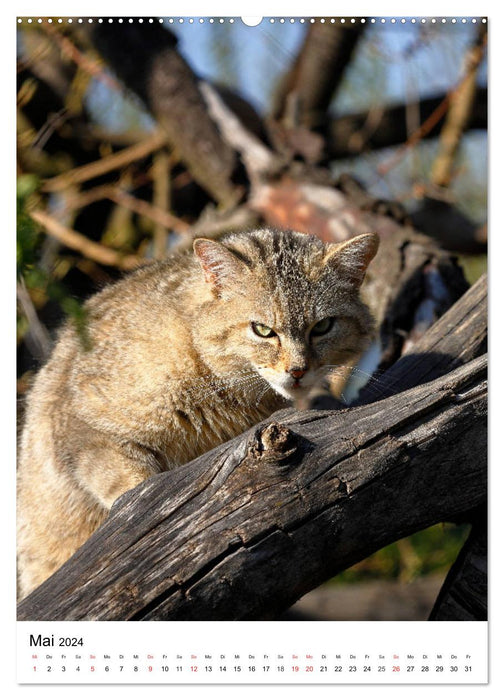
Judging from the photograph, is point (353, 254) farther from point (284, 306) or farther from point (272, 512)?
point (272, 512)

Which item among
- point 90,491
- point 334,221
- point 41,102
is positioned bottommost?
point 90,491

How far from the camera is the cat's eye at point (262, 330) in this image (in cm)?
285

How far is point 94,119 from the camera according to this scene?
5.61 m

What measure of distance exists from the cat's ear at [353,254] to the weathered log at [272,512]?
664 mm

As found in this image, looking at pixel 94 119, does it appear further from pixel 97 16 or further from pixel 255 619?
pixel 255 619

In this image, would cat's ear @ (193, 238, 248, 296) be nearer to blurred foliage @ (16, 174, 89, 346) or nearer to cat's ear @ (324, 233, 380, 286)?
cat's ear @ (324, 233, 380, 286)

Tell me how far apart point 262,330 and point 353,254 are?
51 cm

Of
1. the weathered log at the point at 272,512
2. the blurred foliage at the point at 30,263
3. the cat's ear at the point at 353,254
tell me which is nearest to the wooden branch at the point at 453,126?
the cat's ear at the point at 353,254

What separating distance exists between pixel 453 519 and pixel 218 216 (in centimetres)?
316

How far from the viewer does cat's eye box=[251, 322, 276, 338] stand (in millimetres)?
2854

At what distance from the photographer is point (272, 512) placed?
7.77ft

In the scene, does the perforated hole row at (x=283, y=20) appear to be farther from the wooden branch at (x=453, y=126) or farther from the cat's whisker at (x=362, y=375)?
the wooden branch at (x=453, y=126)

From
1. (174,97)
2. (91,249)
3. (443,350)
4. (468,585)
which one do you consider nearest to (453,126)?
(174,97)
